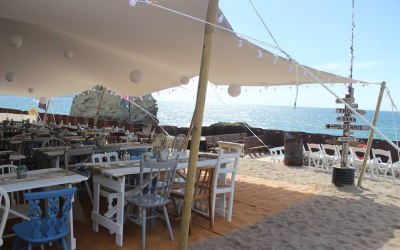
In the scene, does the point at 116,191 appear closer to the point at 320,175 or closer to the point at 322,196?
the point at 322,196

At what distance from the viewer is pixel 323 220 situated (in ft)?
15.3

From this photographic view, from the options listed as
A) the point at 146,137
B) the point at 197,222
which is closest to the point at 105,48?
the point at 146,137

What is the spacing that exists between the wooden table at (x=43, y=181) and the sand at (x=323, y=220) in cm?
132

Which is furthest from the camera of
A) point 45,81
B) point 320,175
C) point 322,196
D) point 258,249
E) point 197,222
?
point 45,81

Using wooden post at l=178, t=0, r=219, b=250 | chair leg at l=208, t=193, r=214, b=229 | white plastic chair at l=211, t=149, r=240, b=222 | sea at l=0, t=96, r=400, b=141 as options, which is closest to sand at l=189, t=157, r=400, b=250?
chair leg at l=208, t=193, r=214, b=229

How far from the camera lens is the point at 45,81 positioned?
35.7 ft

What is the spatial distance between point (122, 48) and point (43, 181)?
3630 millimetres

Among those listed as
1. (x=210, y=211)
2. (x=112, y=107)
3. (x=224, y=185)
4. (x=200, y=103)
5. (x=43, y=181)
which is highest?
(x=112, y=107)

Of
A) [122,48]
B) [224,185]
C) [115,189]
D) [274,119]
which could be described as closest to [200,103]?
[115,189]

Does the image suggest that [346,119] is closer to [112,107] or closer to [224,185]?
[224,185]

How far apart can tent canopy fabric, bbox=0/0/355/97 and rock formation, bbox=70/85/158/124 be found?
42.2 feet

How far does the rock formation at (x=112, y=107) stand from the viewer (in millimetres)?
24278

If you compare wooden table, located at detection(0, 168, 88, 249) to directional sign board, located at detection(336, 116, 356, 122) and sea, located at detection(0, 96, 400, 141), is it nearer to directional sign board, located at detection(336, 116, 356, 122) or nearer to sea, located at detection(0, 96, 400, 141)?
directional sign board, located at detection(336, 116, 356, 122)

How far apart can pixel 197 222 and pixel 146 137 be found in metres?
5.05
